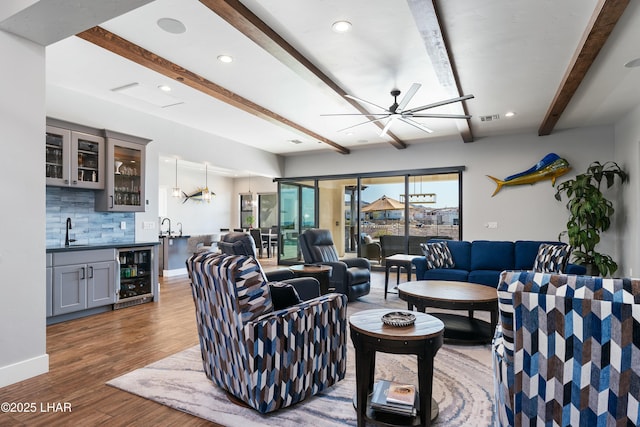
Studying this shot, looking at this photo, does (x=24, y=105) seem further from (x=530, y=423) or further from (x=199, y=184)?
(x=199, y=184)

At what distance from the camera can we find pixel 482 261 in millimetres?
5004

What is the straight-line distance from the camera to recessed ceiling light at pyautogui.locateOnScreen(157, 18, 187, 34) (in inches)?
113

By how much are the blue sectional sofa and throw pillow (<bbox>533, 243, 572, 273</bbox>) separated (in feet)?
1.03

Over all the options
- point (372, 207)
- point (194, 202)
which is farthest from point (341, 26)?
point (194, 202)

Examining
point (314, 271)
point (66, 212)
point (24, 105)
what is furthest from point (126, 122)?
point (314, 271)

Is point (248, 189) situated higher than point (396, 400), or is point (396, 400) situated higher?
point (248, 189)

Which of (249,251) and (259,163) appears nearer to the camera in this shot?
(249,251)

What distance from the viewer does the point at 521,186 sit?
6461 mm

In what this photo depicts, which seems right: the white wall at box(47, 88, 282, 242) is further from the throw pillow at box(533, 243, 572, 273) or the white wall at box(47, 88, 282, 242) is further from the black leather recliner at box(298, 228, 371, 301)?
the throw pillow at box(533, 243, 572, 273)

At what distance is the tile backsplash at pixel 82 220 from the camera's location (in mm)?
4285

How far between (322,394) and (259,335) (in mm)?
705

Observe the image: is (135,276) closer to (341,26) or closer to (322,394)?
(322,394)

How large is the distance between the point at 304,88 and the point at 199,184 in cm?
709

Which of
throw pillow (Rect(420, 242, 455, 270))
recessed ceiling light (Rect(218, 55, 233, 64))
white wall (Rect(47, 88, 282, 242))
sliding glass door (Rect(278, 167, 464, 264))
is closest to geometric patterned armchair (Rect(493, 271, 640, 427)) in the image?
recessed ceiling light (Rect(218, 55, 233, 64))
